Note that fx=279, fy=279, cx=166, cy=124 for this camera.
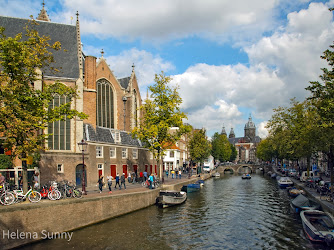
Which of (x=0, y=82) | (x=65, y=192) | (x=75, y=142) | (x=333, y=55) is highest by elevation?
(x=333, y=55)

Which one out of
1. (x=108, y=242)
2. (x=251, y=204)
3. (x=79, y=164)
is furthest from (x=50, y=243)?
(x=251, y=204)

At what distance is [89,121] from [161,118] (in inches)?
403

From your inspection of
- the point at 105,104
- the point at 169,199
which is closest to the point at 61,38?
the point at 105,104

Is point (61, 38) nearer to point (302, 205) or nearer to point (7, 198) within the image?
point (7, 198)

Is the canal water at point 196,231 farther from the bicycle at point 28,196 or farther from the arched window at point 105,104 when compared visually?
the arched window at point 105,104

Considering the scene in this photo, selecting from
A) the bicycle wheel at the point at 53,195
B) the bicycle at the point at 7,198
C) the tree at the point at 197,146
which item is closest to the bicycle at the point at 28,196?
the bicycle at the point at 7,198

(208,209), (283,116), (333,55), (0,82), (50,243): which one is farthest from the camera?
(283,116)

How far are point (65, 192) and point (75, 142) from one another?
13772mm

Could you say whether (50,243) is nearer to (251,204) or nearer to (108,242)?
(108,242)

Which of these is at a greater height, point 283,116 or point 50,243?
point 283,116

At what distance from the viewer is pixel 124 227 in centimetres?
2130

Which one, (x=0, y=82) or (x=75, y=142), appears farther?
(x=75, y=142)

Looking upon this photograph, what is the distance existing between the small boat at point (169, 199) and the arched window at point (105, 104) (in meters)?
17.8

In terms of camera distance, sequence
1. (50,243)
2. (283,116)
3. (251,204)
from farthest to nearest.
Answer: (283,116)
(251,204)
(50,243)
